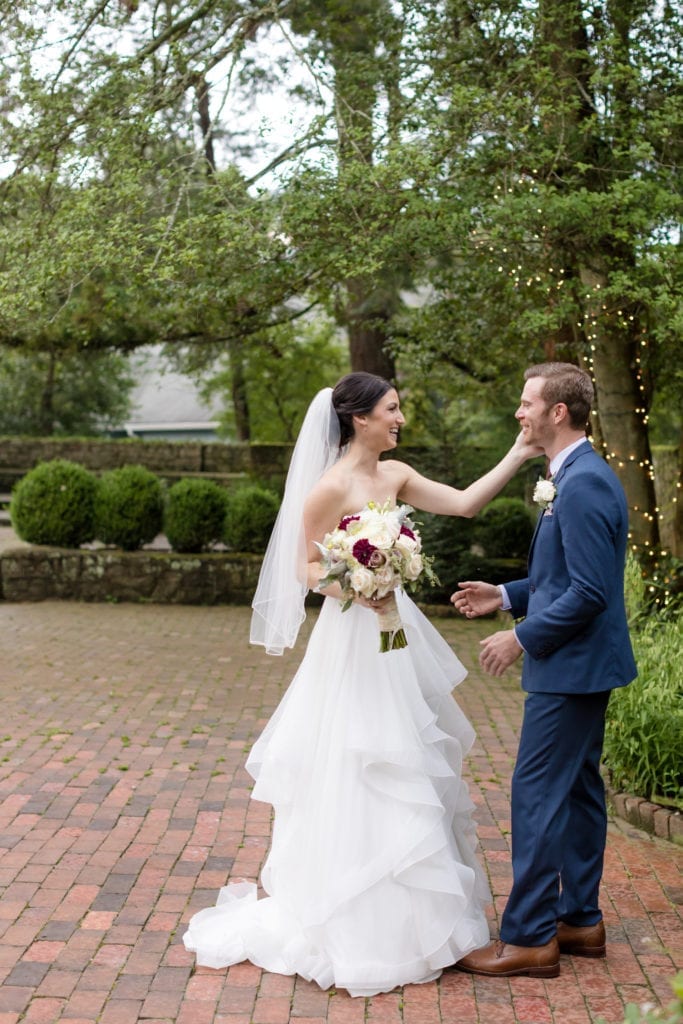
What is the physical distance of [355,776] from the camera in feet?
13.7

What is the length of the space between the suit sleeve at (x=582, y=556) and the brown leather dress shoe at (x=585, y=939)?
3.89 ft

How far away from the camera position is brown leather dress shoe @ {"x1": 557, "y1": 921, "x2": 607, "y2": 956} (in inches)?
169

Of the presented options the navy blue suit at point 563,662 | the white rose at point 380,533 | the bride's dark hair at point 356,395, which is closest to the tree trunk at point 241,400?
the bride's dark hair at point 356,395

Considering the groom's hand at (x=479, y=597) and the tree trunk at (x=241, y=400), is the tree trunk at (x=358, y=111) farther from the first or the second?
the tree trunk at (x=241, y=400)

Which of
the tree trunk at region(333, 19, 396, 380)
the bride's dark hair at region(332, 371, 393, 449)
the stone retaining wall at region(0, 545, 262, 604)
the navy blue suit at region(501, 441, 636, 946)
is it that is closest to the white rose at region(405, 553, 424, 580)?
the navy blue suit at region(501, 441, 636, 946)

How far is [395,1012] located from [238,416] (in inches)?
815

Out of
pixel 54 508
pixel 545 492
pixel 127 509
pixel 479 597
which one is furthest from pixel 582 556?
pixel 54 508

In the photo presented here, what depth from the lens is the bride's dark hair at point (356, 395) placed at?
14.6ft

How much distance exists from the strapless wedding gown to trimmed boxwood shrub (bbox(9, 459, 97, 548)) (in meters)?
10.4

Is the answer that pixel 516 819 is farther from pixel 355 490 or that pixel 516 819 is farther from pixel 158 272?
pixel 158 272

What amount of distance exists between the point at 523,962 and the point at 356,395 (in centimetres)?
218

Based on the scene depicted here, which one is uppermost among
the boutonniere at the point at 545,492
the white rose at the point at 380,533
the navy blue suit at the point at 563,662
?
the boutonniere at the point at 545,492

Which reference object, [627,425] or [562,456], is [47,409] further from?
[562,456]

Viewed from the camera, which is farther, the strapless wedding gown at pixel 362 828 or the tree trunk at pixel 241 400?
the tree trunk at pixel 241 400
